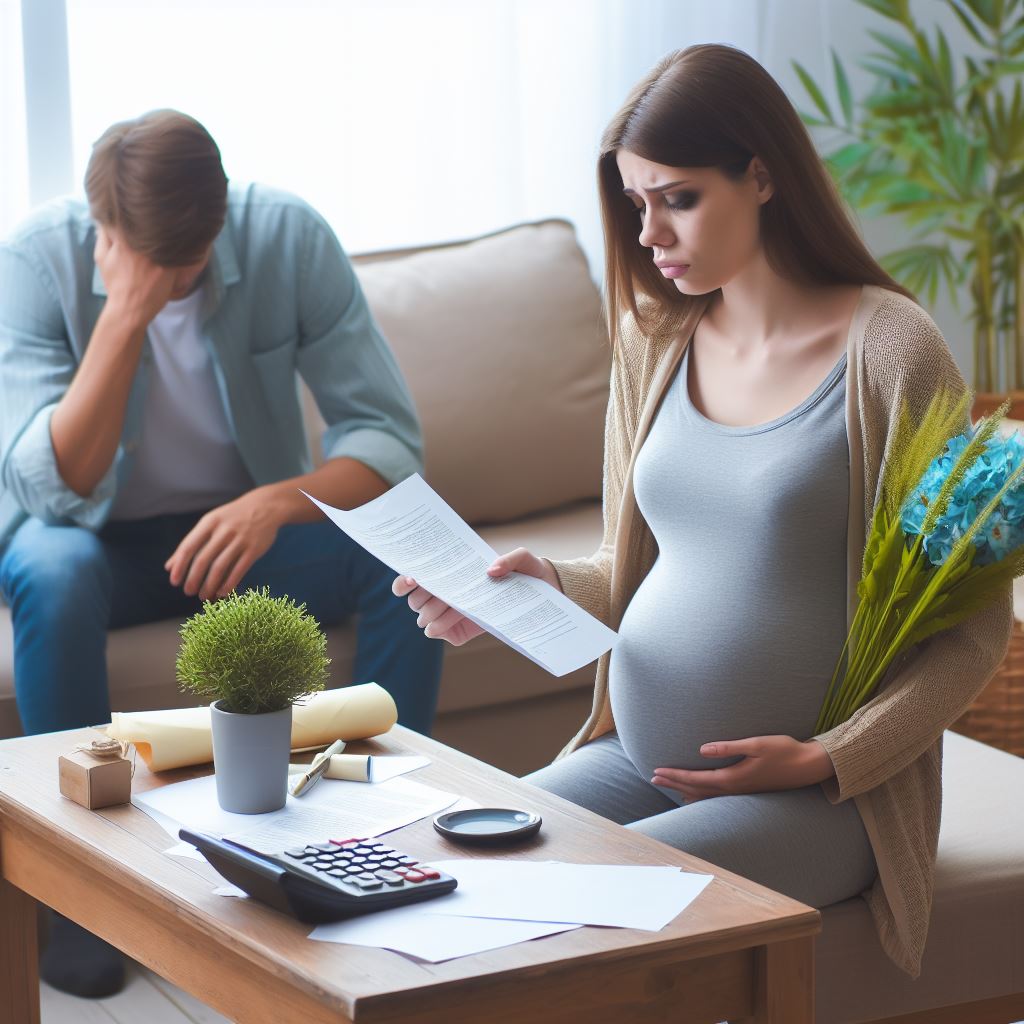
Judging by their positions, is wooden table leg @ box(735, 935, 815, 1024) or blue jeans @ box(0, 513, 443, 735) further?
blue jeans @ box(0, 513, 443, 735)

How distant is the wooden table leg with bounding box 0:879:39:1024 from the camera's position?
1.54 metres

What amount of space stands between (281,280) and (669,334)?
3.25ft

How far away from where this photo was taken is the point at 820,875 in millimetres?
1415

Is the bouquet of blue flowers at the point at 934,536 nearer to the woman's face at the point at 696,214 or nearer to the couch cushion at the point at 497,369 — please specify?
A: the woman's face at the point at 696,214

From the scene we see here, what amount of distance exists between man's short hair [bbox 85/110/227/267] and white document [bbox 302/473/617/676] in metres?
0.93

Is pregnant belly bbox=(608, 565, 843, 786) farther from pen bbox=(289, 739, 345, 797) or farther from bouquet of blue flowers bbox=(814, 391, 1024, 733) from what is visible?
pen bbox=(289, 739, 345, 797)

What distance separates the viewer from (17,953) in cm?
156

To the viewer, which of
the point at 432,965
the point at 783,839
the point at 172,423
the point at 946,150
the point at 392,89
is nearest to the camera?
the point at 432,965

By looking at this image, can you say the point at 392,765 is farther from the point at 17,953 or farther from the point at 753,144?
the point at 753,144

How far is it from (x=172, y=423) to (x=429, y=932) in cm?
158

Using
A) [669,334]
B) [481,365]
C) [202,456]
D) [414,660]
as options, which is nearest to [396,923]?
[669,334]

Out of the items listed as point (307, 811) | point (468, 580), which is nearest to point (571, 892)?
point (307, 811)

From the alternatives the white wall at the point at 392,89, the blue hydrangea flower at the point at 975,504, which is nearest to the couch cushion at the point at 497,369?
the white wall at the point at 392,89

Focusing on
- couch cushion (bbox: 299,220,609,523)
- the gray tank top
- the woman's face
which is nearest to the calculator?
the gray tank top
